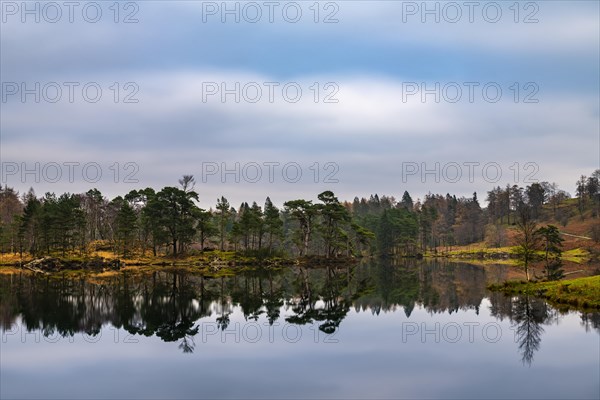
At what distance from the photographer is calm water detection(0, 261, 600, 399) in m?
20.0

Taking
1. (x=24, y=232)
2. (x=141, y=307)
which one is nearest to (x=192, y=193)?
(x=24, y=232)

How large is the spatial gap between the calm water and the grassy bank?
2.21m

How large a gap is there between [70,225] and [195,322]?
9026 centimetres

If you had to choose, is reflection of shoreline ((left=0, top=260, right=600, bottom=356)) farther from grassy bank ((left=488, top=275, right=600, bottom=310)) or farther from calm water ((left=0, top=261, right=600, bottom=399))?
grassy bank ((left=488, top=275, right=600, bottom=310))

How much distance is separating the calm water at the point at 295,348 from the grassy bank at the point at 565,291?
2.21 m

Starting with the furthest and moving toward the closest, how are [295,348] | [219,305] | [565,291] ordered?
[565,291] < [219,305] < [295,348]

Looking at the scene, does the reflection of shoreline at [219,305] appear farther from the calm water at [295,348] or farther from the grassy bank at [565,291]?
the grassy bank at [565,291]

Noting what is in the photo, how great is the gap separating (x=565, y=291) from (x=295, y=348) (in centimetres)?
3089

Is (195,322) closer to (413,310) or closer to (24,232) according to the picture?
(413,310)

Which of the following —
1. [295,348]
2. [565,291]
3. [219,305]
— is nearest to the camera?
[295,348]

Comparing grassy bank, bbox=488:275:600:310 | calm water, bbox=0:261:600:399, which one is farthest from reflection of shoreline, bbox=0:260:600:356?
grassy bank, bbox=488:275:600:310

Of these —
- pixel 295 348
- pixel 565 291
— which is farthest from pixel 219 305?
pixel 565 291

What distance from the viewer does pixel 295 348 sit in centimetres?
2730

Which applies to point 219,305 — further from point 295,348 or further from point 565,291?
point 565,291
